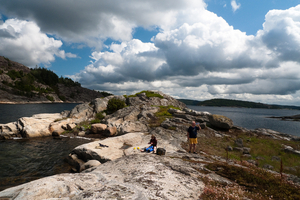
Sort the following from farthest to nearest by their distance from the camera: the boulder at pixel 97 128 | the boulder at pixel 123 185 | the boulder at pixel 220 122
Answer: the boulder at pixel 97 128 < the boulder at pixel 220 122 < the boulder at pixel 123 185

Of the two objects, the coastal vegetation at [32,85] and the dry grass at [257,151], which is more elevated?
the coastal vegetation at [32,85]

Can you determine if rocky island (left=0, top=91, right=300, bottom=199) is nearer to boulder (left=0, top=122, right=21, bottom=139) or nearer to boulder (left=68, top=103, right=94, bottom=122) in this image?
boulder (left=0, top=122, right=21, bottom=139)

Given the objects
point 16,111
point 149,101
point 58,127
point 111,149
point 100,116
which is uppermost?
point 149,101

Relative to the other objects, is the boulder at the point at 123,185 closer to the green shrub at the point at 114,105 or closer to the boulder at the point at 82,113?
the boulder at the point at 82,113

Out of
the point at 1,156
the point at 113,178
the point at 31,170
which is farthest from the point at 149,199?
the point at 1,156

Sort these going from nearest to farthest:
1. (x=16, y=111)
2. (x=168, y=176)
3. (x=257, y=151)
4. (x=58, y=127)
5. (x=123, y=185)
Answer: (x=123, y=185)
(x=168, y=176)
(x=257, y=151)
(x=58, y=127)
(x=16, y=111)

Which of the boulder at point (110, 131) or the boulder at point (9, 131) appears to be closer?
the boulder at point (9, 131)


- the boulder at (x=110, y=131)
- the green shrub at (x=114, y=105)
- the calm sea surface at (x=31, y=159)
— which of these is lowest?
the calm sea surface at (x=31, y=159)

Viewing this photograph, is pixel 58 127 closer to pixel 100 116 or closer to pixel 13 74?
pixel 100 116

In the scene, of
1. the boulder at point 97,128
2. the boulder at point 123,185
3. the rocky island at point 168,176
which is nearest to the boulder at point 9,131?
the boulder at point 97,128

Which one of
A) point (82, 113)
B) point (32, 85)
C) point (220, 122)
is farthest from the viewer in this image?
point (32, 85)

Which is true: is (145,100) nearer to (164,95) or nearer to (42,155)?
(164,95)

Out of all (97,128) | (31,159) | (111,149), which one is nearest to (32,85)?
(97,128)

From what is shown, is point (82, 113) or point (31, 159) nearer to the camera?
point (31, 159)
